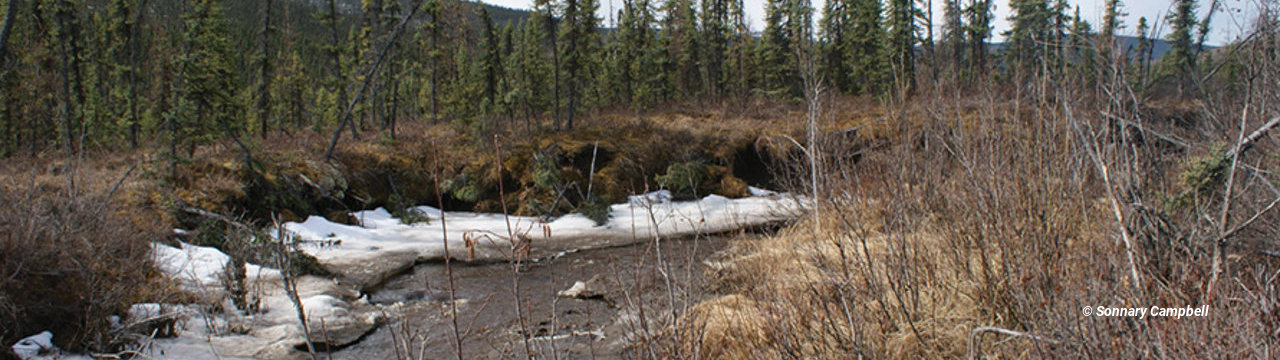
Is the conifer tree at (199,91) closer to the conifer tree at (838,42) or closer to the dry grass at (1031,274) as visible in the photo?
the dry grass at (1031,274)

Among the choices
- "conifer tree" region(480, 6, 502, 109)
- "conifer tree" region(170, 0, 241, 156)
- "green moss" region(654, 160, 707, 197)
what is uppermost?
"conifer tree" region(480, 6, 502, 109)

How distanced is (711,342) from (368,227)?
10160mm

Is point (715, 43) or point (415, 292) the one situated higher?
point (715, 43)

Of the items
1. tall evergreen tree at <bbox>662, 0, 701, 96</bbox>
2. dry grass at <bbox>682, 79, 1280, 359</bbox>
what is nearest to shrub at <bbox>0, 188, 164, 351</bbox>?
dry grass at <bbox>682, 79, 1280, 359</bbox>

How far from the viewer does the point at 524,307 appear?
7242mm

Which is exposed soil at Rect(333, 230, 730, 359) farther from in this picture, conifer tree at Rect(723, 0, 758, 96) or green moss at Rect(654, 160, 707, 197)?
conifer tree at Rect(723, 0, 758, 96)

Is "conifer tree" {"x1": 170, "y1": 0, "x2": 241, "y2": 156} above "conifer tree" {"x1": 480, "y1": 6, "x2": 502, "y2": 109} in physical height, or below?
below

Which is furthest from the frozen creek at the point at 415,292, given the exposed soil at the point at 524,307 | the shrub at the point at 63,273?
the shrub at the point at 63,273

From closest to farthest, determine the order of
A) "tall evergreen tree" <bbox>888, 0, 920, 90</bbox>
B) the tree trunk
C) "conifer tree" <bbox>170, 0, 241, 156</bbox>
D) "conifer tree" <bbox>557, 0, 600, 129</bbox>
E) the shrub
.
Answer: the shrub, "conifer tree" <bbox>170, 0, 241, 156</bbox>, the tree trunk, "conifer tree" <bbox>557, 0, 600, 129</bbox>, "tall evergreen tree" <bbox>888, 0, 920, 90</bbox>

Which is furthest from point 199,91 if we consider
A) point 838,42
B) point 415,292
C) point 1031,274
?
point 838,42

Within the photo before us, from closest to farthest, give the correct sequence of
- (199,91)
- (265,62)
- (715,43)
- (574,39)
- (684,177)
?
(199,91) → (684,177) → (265,62) → (574,39) → (715,43)

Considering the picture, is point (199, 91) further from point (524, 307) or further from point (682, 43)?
point (682, 43)

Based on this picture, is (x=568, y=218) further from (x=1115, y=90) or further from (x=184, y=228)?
(x=1115, y=90)

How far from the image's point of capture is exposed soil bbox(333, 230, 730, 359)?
16.5ft
